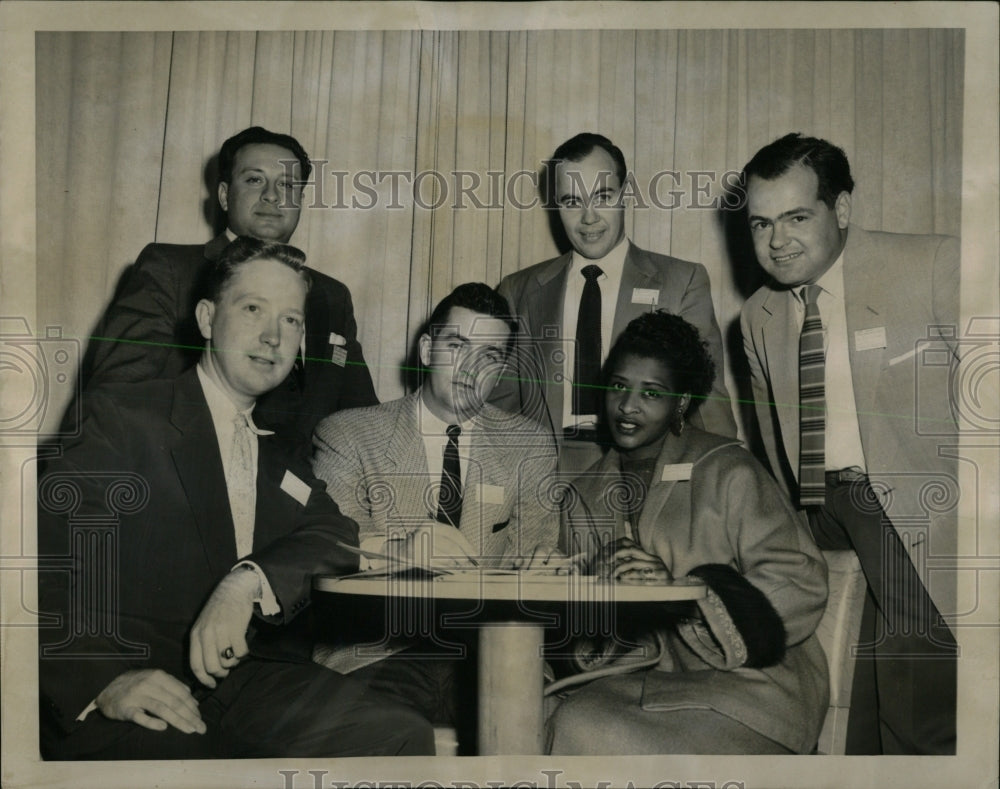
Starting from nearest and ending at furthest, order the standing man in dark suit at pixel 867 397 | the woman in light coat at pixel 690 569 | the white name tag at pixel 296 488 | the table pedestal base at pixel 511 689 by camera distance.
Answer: the table pedestal base at pixel 511 689
the woman in light coat at pixel 690 569
the white name tag at pixel 296 488
the standing man in dark suit at pixel 867 397

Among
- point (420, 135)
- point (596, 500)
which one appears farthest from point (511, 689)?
point (420, 135)

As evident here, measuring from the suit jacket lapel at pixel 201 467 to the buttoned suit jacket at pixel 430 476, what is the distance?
361 mm

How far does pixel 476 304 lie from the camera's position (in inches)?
164

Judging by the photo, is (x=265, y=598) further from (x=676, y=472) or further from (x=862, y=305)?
(x=862, y=305)

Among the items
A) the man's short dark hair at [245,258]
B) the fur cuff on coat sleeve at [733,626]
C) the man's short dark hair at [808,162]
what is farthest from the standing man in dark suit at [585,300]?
the man's short dark hair at [245,258]

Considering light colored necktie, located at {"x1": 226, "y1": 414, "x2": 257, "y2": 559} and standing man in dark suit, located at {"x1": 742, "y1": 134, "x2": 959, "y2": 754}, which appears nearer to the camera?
light colored necktie, located at {"x1": 226, "y1": 414, "x2": 257, "y2": 559}

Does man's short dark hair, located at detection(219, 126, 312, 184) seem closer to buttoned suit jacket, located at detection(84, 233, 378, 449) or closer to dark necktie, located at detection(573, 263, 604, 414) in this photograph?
buttoned suit jacket, located at detection(84, 233, 378, 449)

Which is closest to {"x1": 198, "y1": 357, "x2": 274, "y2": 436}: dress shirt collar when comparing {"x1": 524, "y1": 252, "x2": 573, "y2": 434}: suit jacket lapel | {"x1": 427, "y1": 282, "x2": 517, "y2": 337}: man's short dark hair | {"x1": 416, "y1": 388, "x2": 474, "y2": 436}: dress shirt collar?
{"x1": 416, "y1": 388, "x2": 474, "y2": 436}: dress shirt collar

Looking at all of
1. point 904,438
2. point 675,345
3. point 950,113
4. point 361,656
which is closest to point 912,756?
point 904,438

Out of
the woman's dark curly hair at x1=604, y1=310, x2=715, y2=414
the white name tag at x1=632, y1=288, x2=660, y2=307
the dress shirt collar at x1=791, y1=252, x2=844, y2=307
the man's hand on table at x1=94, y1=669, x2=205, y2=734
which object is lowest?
the man's hand on table at x1=94, y1=669, x2=205, y2=734

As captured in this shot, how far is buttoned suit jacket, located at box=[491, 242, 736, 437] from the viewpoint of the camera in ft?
13.6

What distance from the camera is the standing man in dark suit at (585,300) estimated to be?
4.15 m

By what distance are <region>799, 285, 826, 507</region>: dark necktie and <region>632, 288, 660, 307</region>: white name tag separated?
1.81ft

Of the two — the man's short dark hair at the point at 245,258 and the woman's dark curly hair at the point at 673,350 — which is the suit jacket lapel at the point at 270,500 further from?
the woman's dark curly hair at the point at 673,350
